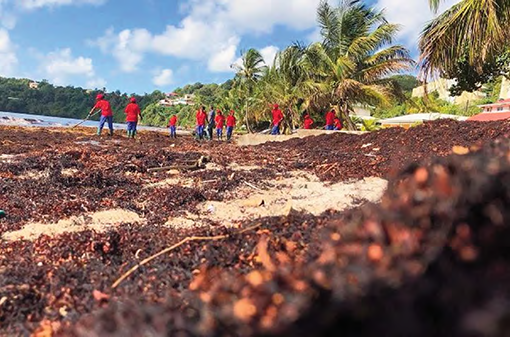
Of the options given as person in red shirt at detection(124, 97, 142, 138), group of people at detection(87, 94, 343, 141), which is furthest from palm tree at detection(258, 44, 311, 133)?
person in red shirt at detection(124, 97, 142, 138)

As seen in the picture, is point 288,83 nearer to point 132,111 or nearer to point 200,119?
point 200,119

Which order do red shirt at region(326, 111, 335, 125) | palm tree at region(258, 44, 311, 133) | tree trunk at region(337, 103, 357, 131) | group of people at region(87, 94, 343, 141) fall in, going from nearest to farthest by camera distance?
group of people at region(87, 94, 343, 141)
red shirt at region(326, 111, 335, 125)
tree trunk at region(337, 103, 357, 131)
palm tree at region(258, 44, 311, 133)

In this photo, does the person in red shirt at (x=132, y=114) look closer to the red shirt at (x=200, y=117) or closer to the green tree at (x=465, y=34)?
the red shirt at (x=200, y=117)

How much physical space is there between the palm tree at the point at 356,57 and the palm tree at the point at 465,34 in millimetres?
8407

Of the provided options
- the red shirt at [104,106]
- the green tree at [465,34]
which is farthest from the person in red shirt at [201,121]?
the green tree at [465,34]

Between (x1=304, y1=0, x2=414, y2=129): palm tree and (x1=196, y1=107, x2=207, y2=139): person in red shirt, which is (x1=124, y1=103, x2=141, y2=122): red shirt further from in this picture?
(x1=304, y1=0, x2=414, y2=129): palm tree

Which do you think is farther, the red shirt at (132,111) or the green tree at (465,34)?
the red shirt at (132,111)

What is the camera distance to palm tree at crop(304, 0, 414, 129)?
802 inches

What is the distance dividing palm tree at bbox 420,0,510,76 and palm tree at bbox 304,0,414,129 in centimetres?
841

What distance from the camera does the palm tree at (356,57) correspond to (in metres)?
20.4

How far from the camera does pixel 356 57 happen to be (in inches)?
822

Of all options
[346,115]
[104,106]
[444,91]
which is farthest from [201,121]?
[444,91]

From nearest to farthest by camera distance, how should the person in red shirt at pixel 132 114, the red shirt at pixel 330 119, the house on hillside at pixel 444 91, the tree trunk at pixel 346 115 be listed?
the house on hillside at pixel 444 91 → the person in red shirt at pixel 132 114 → the red shirt at pixel 330 119 → the tree trunk at pixel 346 115

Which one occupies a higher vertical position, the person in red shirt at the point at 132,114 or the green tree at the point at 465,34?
the green tree at the point at 465,34
